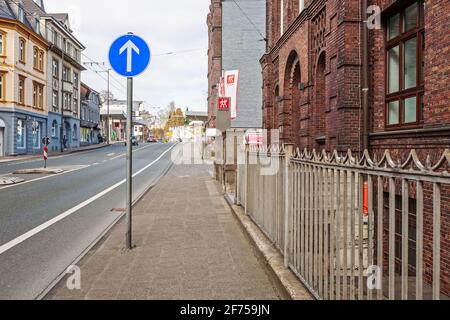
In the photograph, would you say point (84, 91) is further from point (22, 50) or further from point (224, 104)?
point (224, 104)

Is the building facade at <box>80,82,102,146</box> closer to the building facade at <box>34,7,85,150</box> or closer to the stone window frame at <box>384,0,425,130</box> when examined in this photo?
the building facade at <box>34,7,85,150</box>

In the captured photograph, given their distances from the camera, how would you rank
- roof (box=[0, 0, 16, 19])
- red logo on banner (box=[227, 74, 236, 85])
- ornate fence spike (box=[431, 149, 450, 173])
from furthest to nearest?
roof (box=[0, 0, 16, 19]) < red logo on banner (box=[227, 74, 236, 85]) < ornate fence spike (box=[431, 149, 450, 173])

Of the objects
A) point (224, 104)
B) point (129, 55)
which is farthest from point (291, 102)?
point (129, 55)

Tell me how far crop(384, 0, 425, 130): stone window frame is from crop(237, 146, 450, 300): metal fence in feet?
7.36

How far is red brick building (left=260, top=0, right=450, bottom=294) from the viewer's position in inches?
217

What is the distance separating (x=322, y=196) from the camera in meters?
3.87

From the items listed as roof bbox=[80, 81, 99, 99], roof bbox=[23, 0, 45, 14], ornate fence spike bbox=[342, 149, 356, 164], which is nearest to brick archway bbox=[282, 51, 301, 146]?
ornate fence spike bbox=[342, 149, 356, 164]

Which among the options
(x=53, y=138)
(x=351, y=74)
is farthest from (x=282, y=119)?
(x=53, y=138)

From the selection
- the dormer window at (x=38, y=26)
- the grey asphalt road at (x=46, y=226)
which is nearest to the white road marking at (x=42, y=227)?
the grey asphalt road at (x=46, y=226)

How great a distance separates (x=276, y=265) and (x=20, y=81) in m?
38.9

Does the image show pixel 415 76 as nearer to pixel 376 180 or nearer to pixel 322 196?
pixel 322 196

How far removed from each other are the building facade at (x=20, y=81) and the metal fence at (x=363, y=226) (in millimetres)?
34295

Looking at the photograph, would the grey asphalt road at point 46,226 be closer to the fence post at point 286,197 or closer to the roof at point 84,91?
the fence post at point 286,197
